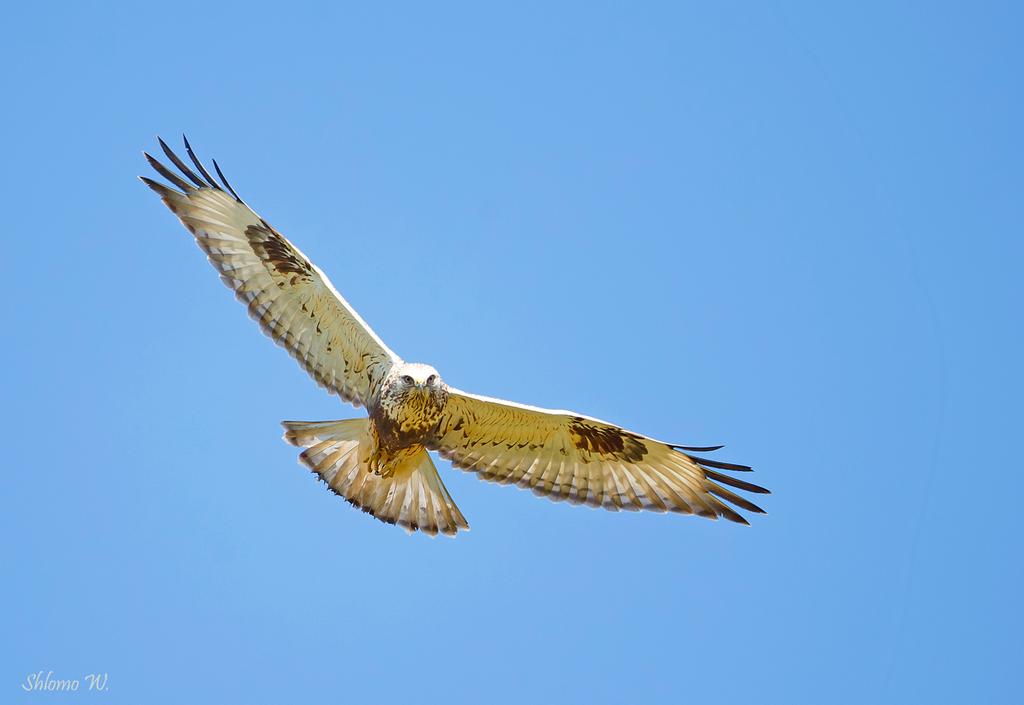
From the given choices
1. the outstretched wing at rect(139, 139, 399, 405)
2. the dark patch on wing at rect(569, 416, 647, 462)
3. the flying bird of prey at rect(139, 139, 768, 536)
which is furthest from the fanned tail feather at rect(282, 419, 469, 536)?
the dark patch on wing at rect(569, 416, 647, 462)

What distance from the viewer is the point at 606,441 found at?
10.6 meters

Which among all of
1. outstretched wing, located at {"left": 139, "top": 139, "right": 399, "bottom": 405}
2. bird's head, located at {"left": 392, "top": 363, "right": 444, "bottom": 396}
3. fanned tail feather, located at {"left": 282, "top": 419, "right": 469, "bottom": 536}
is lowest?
fanned tail feather, located at {"left": 282, "top": 419, "right": 469, "bottom": 536}

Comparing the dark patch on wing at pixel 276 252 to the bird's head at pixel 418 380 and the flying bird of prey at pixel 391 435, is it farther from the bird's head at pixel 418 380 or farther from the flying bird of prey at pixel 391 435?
the bird's head at pixel 418 380

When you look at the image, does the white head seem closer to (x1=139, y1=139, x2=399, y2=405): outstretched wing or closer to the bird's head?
the bird's head

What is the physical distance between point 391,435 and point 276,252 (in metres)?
1.69

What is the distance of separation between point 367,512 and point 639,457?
2223 mm

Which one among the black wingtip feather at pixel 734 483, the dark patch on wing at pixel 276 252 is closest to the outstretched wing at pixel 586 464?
the black wingtip feather at pixel 734 483

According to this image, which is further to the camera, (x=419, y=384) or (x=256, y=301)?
(x=256, y=301)

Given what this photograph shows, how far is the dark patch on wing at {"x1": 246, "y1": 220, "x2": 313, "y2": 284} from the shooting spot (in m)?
10.2

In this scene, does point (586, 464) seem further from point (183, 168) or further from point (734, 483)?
point (183, 168)

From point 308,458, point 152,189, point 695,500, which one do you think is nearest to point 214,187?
point 152,189

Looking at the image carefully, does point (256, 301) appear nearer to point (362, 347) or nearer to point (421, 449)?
point (362, 347)

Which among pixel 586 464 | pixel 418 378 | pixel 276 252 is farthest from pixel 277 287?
pixel 586 464

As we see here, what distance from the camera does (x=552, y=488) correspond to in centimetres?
1071
